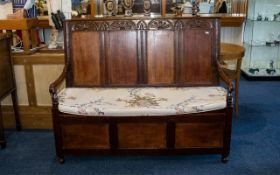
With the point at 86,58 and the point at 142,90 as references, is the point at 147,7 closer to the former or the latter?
the point at 86,58

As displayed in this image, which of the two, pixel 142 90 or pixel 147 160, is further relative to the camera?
pixel 142 90

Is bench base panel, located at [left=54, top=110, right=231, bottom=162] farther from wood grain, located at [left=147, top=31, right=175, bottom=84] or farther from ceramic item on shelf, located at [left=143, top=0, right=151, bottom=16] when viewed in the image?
ceramic item on shelf, located at [left=143, top=0, right=151, bottom=16]

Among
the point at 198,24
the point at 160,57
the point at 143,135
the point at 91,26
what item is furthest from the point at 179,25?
the point at 143,135

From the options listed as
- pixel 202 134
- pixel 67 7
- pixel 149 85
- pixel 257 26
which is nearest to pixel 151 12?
pixel 257 26

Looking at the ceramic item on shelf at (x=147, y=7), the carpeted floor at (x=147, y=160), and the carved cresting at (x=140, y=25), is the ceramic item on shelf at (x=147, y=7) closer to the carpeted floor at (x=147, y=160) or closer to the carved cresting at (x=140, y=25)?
the carved cresting at (x=140, y=25)

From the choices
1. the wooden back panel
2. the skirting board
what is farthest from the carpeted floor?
the wooden back panel

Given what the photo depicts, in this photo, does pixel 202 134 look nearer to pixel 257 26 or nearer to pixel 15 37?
pixel 15 37

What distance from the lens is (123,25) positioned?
8.39 ft

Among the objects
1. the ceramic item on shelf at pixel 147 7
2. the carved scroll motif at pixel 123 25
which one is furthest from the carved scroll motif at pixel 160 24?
the ceramic item on shelf at pixel 147 7

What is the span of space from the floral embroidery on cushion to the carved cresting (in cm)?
57

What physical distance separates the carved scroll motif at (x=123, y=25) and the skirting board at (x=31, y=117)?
1.01m

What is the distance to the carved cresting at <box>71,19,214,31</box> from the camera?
2.55 metres

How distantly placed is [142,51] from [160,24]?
0.27 m

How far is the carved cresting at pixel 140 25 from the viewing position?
100 inches
